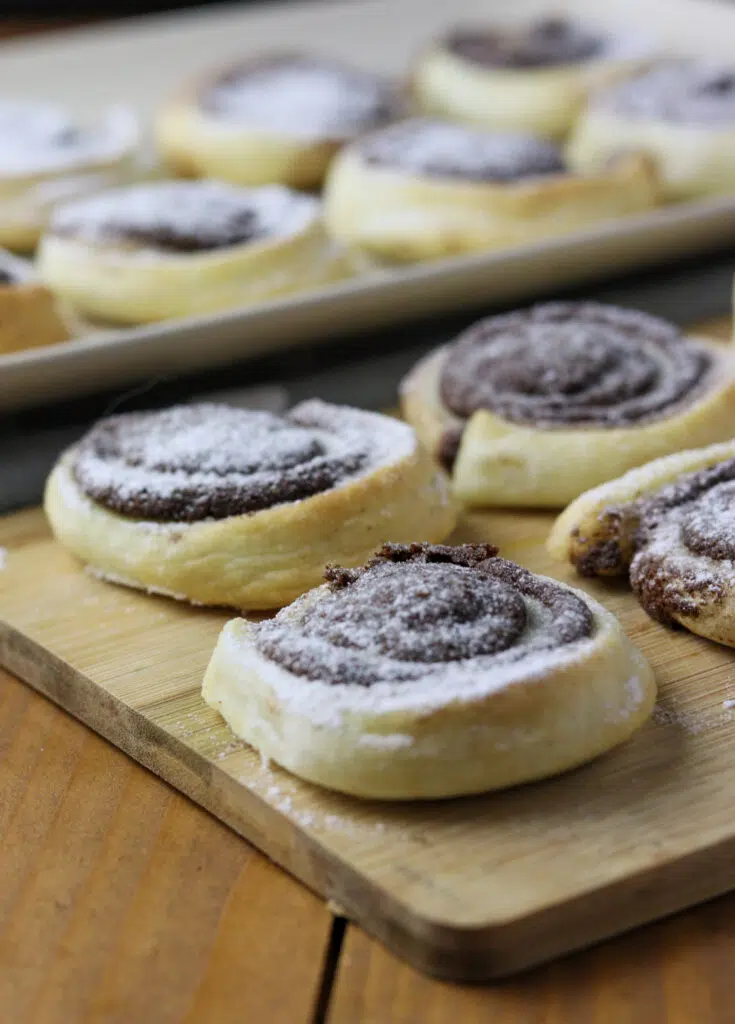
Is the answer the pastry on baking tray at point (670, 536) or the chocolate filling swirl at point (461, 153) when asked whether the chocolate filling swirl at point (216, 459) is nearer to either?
the pastry on baking tray at point (670, 536)

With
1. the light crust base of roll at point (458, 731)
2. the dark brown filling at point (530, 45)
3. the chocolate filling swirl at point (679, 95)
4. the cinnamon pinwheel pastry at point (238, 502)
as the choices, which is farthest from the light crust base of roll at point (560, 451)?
the dark brown filling at point (530, 45)

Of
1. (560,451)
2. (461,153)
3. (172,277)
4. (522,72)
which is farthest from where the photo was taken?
(522,72)

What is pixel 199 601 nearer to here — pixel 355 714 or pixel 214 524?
pixel 214 524

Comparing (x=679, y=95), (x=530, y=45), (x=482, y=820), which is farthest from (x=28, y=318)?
(x=530, y=45)

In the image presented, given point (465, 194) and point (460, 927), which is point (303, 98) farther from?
point (460, 927)

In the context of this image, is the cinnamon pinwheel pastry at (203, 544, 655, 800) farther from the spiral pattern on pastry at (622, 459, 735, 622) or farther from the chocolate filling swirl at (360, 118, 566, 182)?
the chocolate filling swirl at (360, 118, 566, 182)

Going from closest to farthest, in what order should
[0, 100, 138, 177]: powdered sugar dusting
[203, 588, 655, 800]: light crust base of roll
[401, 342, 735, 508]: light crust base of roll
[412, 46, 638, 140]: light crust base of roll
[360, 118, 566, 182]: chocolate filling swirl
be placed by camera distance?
[203, 588, 655, 800]: light crust base of roll
[401, 342, 735, 508]: light crust base of roll
[360, 118, 566, 182]: chocolate filling swirl
[0, 100, 138, 177]: powdered sugar dusting
[412, 46, 638, 140]: light crust base of roll

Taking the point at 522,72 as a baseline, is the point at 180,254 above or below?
below

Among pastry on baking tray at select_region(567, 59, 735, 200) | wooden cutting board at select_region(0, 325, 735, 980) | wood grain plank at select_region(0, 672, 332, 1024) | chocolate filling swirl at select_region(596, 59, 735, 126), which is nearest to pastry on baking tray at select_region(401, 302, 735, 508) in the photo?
wooden cutting board at select_region(0, 325, 735, 980)
